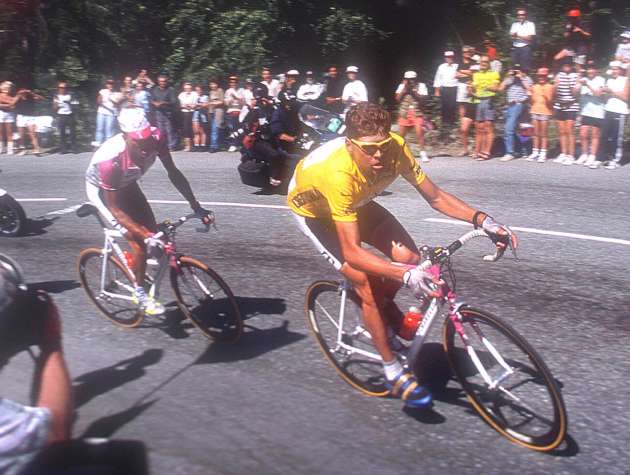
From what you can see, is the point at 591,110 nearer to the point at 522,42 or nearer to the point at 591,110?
the point at 591,110

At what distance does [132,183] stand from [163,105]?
1054 cm

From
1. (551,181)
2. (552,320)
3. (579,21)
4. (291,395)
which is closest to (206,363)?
(291,395)

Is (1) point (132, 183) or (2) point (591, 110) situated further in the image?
(2) point (591, 110)

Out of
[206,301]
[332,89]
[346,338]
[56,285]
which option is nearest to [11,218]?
[56,285]

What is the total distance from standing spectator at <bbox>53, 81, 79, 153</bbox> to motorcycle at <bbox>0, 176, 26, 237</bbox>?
24.6 feet

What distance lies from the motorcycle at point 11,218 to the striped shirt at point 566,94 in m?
8.66

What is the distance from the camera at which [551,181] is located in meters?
11.8

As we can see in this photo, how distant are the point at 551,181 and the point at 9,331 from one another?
33.1 ft

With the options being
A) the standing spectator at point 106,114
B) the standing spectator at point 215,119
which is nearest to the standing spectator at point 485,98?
the standing spectator at point 215,119

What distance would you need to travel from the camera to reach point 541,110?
1318cm

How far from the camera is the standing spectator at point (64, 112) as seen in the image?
17047mm

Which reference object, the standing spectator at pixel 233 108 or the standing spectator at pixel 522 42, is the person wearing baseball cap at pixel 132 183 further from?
the standing spectator at pixel 522 42

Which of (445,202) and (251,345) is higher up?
(445,202)

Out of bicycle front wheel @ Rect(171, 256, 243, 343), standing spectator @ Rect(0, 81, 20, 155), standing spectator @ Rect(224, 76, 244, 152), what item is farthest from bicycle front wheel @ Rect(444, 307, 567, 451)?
standing spectator @ Rect(0, 81, 20, 155)
